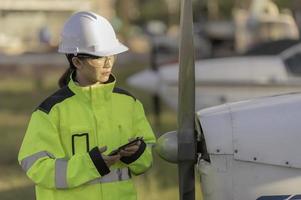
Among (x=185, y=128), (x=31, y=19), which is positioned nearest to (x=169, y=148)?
(x=185, y=128)

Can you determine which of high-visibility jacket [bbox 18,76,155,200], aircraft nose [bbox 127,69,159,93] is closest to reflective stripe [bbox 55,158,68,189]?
high-visibility jacket [bbox 18,76,155,200]

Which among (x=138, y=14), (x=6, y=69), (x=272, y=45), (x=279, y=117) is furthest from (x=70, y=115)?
(x=138, y=14)

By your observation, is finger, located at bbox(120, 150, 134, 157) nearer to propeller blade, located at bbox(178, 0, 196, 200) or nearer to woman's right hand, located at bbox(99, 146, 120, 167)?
woman's right hand, located at bbox(99, 146, 120, 167)

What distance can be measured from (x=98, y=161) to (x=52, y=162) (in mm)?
183

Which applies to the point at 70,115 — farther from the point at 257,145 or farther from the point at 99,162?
the point at 257,145

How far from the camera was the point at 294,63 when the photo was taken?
9.66m

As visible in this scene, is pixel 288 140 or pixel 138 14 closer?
pixel 288 140

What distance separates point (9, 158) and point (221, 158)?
20.2 ft

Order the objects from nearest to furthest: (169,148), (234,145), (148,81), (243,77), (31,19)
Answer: (234,145)
(169,148)
(243,77)
(148,81)
(31,19)

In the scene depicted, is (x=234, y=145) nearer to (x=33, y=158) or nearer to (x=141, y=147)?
(x=141, y=147)

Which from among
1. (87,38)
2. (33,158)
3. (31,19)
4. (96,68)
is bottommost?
(33,158)

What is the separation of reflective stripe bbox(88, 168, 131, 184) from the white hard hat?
48 cm

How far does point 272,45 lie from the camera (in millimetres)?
10258

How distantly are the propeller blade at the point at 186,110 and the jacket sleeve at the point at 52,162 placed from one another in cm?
32
